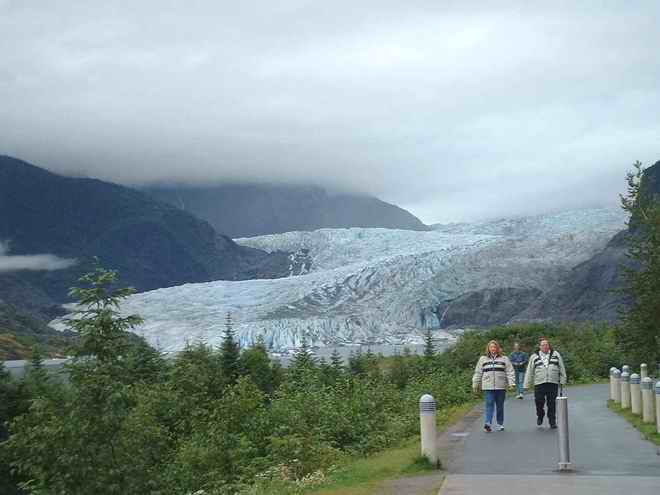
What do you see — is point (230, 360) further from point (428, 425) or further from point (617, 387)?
point (428, 425)

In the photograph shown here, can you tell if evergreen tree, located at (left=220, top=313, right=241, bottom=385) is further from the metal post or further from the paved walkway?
the metal post

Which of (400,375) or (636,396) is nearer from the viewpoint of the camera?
(636,396)

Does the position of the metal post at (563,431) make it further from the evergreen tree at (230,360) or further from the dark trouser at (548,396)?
the evergreen tree at (230,360)

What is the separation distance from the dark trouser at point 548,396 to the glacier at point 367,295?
202ft

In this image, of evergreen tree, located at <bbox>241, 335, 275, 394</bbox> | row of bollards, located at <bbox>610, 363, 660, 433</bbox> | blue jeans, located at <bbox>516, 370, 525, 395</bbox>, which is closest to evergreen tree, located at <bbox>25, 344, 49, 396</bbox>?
evergreen tree, located at <bbox>241, 335, 275, 394</bbox>

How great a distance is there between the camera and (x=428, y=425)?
1101 centimetres

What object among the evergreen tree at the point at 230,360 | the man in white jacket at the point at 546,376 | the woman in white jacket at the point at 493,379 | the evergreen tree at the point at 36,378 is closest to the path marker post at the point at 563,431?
the man in white jacket at the point at 546,376

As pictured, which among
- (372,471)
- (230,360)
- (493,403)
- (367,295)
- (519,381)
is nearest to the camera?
(372,471)

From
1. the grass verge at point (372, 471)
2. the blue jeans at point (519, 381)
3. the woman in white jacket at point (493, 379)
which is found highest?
the woman in white jacket at point (493, 379)

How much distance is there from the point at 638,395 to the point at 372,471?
8.60 m

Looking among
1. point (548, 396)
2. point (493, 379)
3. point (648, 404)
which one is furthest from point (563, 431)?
point (648, 404)

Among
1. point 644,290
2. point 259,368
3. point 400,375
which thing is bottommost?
point 400,375

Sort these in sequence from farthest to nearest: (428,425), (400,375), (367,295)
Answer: (367,295)
(400,375)
(428,425)

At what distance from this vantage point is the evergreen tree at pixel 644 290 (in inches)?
712
